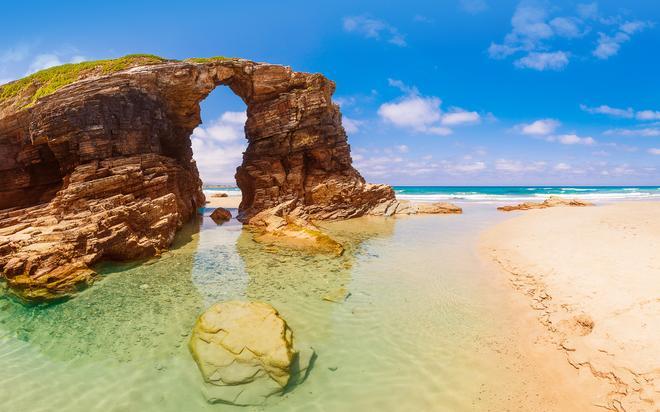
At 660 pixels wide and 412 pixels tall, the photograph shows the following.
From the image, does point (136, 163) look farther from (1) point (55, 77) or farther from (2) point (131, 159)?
(1) point (55, 77)

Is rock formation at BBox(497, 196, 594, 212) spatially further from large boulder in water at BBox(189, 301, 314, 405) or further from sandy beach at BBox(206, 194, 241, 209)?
large boulder in water at BBox(189, 301, 314, 405)

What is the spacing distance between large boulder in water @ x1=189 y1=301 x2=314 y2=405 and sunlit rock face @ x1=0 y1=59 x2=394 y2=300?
729 centimetres

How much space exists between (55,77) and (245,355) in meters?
26.4

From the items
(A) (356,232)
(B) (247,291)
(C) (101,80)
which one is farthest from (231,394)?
(C) (101,80)

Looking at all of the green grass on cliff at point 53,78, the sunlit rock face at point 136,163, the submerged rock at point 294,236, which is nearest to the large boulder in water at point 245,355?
the sunlit rock face at point 136,163

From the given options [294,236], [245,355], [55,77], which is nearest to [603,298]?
[245,355]

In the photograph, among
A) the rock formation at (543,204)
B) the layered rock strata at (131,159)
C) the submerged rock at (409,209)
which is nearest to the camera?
the layered rock strata at (131,159)

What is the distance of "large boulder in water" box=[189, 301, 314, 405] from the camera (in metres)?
6.16

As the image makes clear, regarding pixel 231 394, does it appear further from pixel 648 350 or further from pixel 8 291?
pixel 8 291

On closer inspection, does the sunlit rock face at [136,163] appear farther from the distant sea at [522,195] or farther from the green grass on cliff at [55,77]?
the distant sea at [522,195]

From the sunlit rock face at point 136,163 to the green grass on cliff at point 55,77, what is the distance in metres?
0.95

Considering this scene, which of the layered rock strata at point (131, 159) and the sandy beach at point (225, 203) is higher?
the layered rock strata at point (131, 159)

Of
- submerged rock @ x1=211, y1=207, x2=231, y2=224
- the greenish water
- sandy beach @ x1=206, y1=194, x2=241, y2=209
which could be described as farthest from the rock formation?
sandy beach @ x1=206, y1=194, x2=241, y2=209

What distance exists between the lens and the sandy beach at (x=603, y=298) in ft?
20.0
